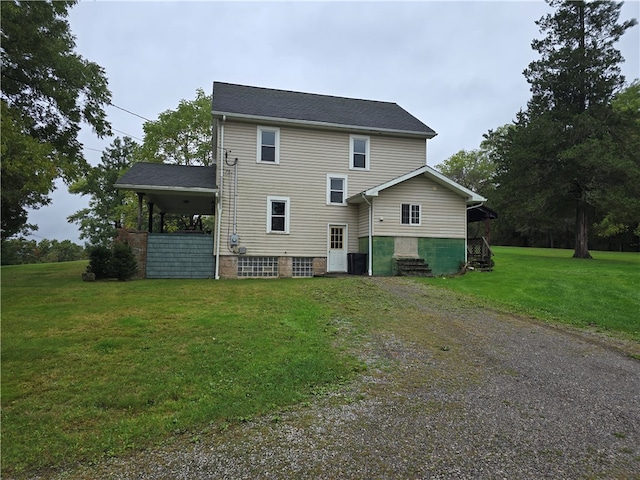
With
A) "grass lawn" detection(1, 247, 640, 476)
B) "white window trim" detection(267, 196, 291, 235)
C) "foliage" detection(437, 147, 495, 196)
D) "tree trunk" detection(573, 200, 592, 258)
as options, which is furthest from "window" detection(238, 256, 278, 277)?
"foliage" detection(437, 147, 495, 196)

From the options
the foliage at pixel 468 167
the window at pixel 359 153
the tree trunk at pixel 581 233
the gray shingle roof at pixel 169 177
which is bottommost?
the tree trunk at pixel 581 233

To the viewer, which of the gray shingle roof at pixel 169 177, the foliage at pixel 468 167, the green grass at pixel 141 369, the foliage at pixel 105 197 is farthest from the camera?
the foliage at pixel 468 167

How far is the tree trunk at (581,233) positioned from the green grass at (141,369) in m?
Result: 22.9

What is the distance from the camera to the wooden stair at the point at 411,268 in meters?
14.6

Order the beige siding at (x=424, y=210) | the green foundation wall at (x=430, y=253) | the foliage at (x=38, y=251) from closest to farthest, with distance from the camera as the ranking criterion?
the green foundation wall at (x=430, y=253) < the beige siding at (x=424, y=210) < the foliage at (x=38, y=251)

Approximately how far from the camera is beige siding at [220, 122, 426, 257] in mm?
15078

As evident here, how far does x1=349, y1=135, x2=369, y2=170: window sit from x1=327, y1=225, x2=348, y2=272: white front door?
291 centimetres

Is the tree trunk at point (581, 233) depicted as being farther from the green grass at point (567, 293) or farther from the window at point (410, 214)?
the window at point (410, 214)

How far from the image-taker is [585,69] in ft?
75.4

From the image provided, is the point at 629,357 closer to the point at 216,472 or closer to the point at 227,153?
the point at 216,472

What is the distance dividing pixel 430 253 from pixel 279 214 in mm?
6630

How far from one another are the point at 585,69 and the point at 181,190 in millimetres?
25528

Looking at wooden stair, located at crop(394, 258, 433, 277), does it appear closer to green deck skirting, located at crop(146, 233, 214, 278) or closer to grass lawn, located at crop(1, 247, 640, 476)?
grass lawn, located at crop(1, 247, 640, 476)

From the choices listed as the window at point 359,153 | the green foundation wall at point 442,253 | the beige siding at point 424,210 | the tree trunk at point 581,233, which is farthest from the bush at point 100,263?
the tree trunk at point 581,233
